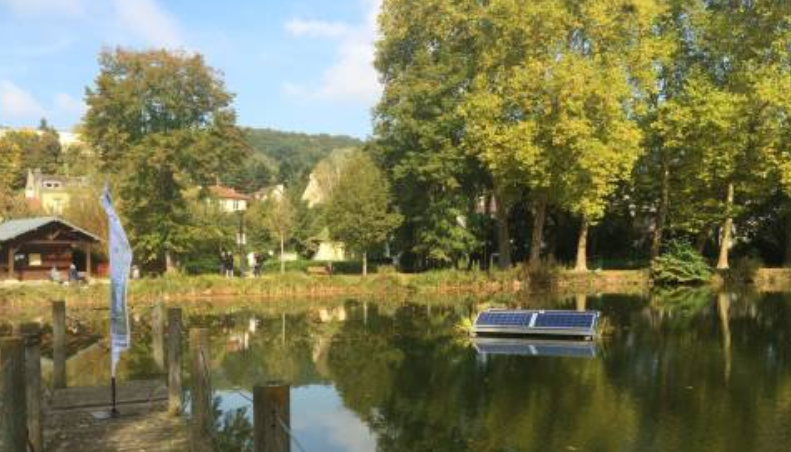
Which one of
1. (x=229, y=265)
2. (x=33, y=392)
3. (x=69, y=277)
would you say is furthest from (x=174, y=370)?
(x=229, y=265)

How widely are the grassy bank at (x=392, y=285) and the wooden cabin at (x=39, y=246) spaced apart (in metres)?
6.70

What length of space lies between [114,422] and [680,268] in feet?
130

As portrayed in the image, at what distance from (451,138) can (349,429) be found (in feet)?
115

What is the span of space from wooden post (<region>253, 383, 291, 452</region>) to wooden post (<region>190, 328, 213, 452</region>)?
5801 millimetres

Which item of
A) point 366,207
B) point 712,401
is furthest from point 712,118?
point 712,401

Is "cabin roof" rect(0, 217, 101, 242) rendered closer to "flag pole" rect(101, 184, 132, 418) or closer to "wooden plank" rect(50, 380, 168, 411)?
"wooden plank" rect(50, 380, 168, 411)

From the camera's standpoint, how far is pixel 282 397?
5.70 meters

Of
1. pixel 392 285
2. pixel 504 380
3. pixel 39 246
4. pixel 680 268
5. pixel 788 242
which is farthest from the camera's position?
pixel 788 242

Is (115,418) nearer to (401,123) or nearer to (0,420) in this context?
(0,420)

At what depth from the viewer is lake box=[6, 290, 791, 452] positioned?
1394 cm

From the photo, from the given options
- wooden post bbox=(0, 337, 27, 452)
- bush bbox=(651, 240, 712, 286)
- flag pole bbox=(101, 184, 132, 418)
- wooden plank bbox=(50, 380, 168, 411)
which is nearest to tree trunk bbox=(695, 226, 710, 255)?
bush bbox=(651, 240, 712, 286)

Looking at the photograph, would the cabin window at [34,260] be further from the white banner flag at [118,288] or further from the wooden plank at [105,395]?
the white banner flag at [118,288]

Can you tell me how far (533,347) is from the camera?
24.3 metres

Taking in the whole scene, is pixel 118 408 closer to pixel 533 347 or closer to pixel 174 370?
pixel 174 370
